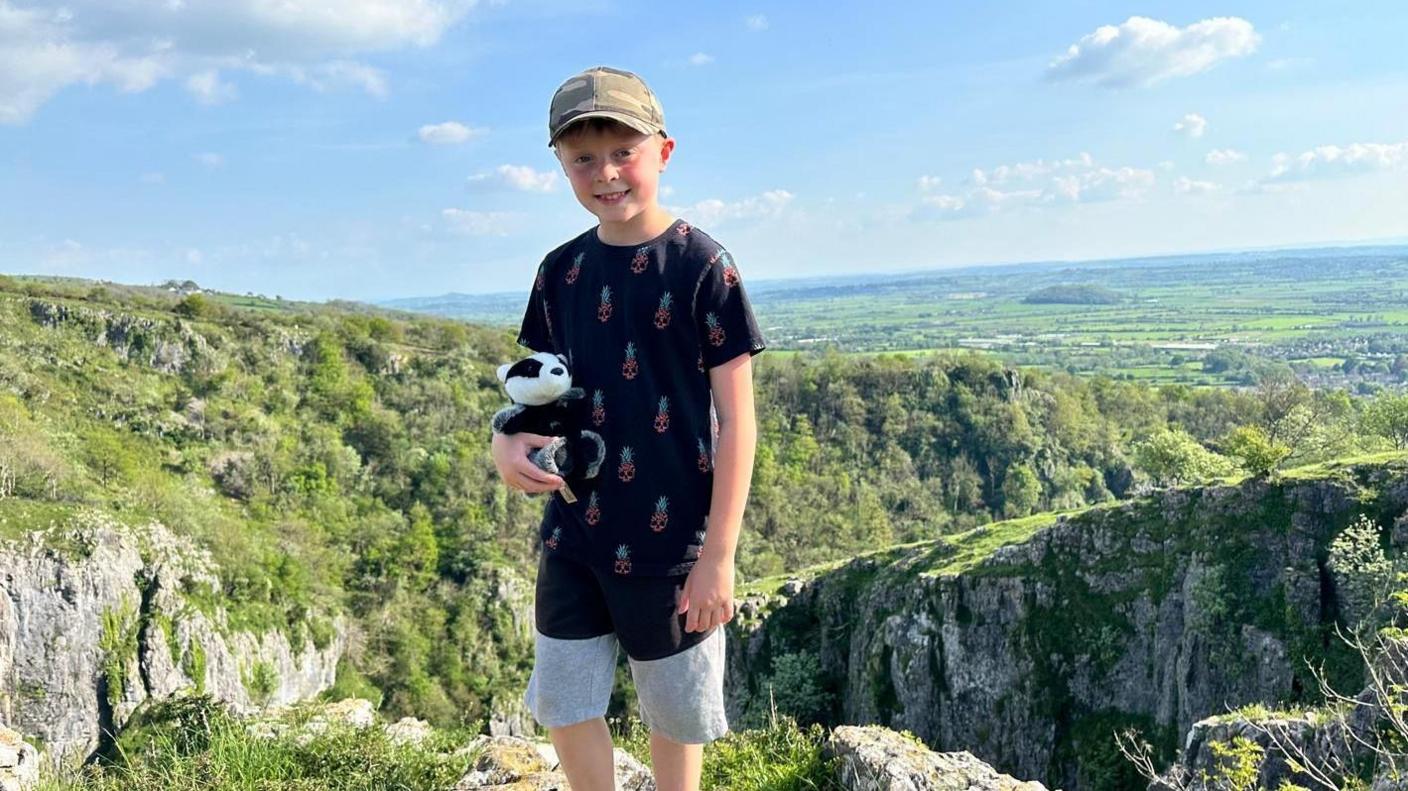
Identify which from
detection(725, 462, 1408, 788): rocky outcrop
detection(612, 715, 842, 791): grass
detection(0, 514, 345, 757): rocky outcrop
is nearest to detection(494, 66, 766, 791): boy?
detection(612, 715, 842, 791): grass

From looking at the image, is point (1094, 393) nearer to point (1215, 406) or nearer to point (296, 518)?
point (1215, 406)

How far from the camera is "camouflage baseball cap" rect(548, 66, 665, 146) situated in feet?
9.08

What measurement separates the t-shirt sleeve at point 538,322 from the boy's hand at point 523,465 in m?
0.57

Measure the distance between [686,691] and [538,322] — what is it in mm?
1510

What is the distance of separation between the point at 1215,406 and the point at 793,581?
52.3 meters

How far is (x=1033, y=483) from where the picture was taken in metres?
67.2

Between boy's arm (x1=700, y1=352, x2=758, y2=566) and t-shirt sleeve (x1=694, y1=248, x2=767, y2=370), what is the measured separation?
0.04m

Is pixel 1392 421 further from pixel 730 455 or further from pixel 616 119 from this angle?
pixel 616 119

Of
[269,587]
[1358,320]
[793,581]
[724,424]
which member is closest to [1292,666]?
[793,581]

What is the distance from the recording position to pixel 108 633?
102 ft

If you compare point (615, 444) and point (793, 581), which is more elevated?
point (615, 444)

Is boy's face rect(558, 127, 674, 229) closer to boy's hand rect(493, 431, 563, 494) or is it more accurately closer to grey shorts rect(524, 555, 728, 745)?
boy's hand rect(493, 431, 563, 494)

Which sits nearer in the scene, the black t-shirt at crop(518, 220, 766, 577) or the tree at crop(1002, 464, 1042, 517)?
the black t-shirt at crop(518, 220, 766, 577)

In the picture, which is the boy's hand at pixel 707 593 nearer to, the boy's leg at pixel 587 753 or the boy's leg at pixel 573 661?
the boy's leg at pixel 573 661
